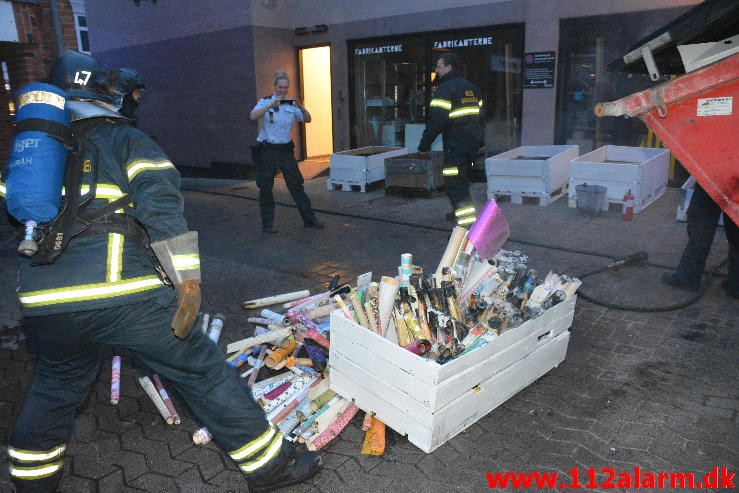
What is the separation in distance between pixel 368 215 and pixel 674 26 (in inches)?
240

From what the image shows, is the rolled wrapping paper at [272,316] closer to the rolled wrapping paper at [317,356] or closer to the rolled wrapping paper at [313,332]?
the rolled wrapping paper at [313,332]

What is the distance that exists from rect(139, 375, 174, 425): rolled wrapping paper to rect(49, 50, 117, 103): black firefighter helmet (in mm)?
1921

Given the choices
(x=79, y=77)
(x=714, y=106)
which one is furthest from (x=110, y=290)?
(x=714, y=106)

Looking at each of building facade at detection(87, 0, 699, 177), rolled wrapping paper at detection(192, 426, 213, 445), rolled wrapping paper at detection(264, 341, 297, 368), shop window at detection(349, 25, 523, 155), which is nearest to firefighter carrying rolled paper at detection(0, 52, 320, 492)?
rolled wrapping paper at detection(192, 426, 213, 445)

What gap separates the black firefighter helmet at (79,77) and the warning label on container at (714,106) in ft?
9.74

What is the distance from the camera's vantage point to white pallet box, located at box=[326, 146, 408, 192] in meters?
10.4

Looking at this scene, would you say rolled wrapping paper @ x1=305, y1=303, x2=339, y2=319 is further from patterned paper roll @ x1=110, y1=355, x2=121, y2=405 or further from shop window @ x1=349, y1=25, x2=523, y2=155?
shop window @ x1=349, y1=25, x2=523, y2=155

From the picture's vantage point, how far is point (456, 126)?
724cm

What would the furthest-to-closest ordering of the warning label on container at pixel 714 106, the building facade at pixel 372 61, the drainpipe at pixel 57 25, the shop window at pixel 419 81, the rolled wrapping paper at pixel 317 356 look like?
the shop window at pixel 419 81, the building facade at pixel 372 61, the drainpipe at pixel 57 25, the rolled wrapping paper at pixel 317 356, the warning label on container at pixel 714 106

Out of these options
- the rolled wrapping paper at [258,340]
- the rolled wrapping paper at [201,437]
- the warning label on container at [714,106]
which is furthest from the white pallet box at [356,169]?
the warning label on container at [714,106]

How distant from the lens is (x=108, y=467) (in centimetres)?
296

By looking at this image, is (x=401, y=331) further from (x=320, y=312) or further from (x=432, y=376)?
(x=320, y=312)

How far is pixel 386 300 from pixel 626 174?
235 inches

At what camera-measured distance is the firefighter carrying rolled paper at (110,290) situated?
225 centimetres
